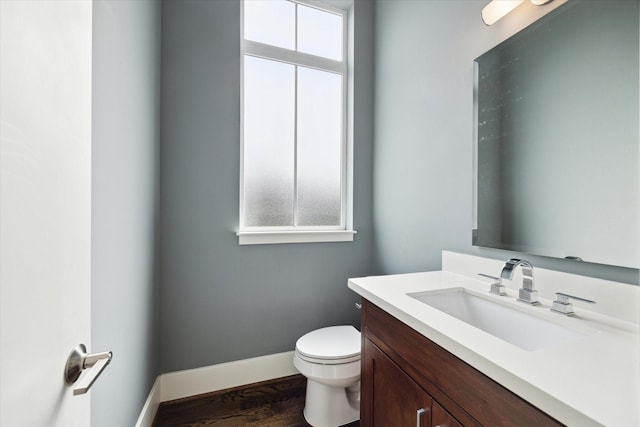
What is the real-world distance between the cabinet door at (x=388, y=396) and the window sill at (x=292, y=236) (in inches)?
35.9

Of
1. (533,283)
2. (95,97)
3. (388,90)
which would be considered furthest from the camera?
(388,90)

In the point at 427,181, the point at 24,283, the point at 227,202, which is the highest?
the point at 427,181

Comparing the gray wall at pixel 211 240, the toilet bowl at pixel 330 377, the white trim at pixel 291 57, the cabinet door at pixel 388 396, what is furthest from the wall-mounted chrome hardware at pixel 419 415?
the white trim at pixel 291 57

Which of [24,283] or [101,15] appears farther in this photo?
[101,15]

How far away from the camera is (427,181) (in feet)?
5.21

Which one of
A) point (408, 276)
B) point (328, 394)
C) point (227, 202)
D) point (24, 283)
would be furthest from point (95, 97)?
point (328, 394)

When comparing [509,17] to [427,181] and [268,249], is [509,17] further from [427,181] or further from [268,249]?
[268,249]

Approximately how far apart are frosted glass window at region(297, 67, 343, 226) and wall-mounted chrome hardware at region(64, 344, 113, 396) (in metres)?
1.56

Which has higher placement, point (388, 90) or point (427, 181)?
point (388, 90)

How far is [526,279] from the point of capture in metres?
0.96

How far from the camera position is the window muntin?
1.92 metres

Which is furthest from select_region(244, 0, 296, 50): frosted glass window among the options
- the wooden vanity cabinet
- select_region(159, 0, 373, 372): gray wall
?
the wooden vanity cabinet

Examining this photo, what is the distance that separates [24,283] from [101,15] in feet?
3.00

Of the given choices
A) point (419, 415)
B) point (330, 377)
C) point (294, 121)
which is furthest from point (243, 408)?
point (294, 121)
